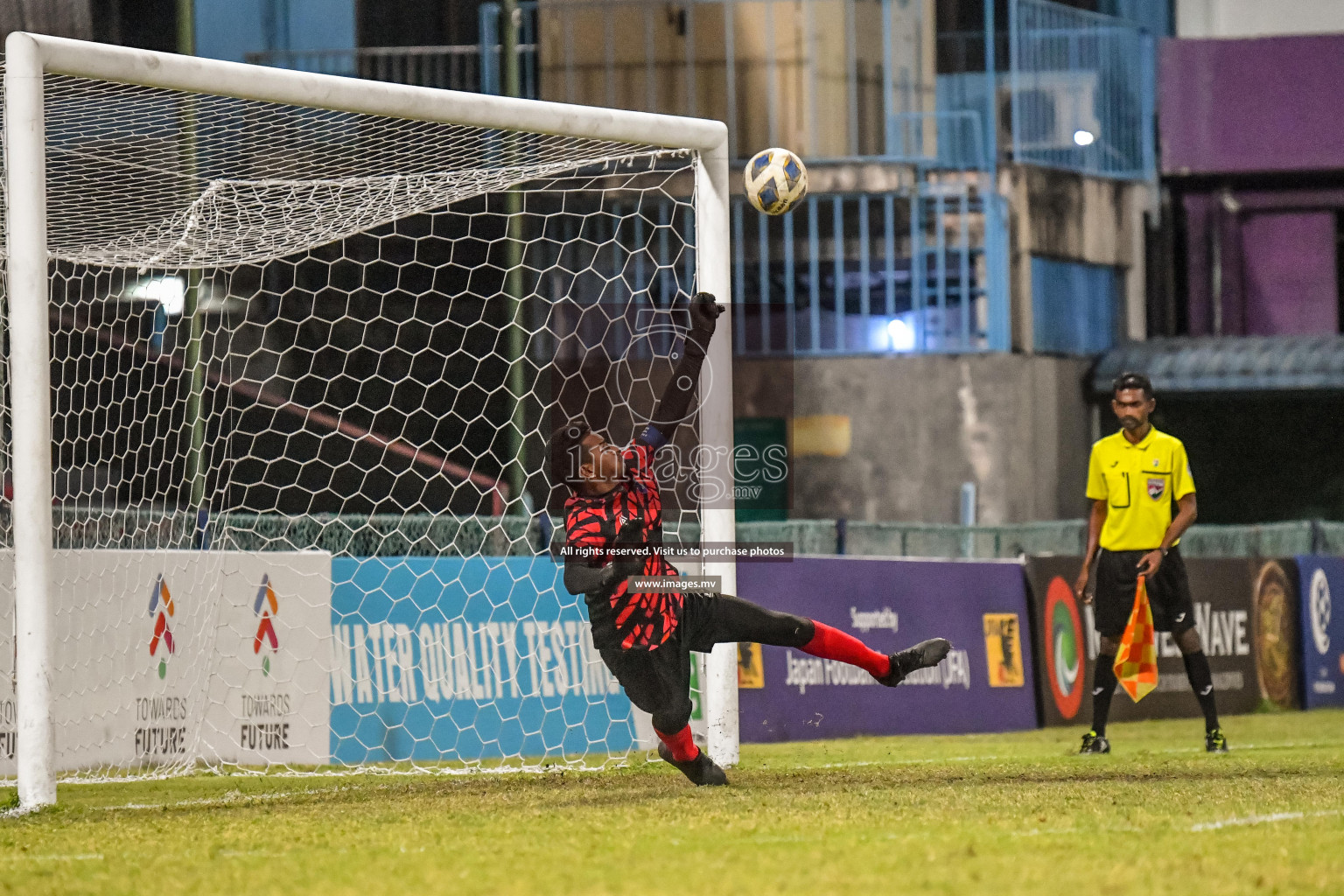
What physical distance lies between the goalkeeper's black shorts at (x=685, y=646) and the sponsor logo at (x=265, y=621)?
11.7 ft

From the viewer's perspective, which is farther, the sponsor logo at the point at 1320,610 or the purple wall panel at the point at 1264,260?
the purple wall panel at the point at 1264,260

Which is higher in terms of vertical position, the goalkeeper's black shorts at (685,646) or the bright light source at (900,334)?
the bright light source at (900,334)

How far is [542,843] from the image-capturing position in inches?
227

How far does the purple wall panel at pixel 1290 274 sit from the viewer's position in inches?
1054

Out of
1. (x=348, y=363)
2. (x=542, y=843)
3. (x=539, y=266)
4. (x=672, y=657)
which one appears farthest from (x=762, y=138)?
(x=542, y=843)

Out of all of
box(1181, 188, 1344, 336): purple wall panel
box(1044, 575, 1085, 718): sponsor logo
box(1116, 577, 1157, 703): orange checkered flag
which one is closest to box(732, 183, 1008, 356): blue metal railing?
box(1181, 188, 1344, 336): purple wall panel

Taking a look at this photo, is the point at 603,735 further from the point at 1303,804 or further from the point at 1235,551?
the point at 1235,551

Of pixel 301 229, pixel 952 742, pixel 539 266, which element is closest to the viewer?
pixel 301 229

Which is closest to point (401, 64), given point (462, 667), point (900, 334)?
point (900, 334)

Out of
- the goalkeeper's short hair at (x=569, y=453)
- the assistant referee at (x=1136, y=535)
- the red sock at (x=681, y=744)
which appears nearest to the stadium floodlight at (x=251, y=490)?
the red sock at (x=681, y=744)

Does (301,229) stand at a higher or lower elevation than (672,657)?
higher

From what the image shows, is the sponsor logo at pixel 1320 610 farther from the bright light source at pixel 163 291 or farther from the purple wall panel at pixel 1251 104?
the purple wall panel at pixel 1251 104

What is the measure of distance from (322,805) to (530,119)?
3347 mm

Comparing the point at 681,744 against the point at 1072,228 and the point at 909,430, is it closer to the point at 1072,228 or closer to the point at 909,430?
the point at 909,430
